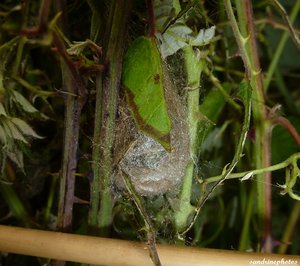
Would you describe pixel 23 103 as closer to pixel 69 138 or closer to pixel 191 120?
pixel 69 138

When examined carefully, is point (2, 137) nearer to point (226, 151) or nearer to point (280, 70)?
point (226, 151)

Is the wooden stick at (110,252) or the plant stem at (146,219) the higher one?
the plant stem at (146,219)

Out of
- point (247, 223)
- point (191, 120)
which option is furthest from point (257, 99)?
point (247, 223)

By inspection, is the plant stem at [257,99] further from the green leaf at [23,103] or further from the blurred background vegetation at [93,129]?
the green leaf at [23,103]

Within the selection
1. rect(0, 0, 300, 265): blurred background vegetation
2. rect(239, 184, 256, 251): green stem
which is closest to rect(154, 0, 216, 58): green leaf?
rect(0, 0, 300, 265): blurred background vegetation

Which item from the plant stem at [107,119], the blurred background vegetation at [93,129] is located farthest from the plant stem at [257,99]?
the plant stem at [107,119]

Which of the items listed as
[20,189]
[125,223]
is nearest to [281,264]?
[125,223]

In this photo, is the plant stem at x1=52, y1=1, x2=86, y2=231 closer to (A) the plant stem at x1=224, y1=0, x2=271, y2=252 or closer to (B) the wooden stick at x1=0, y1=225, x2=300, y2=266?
(B) the wooden stick at x1=0, y1=225, x2=300, y2=266
